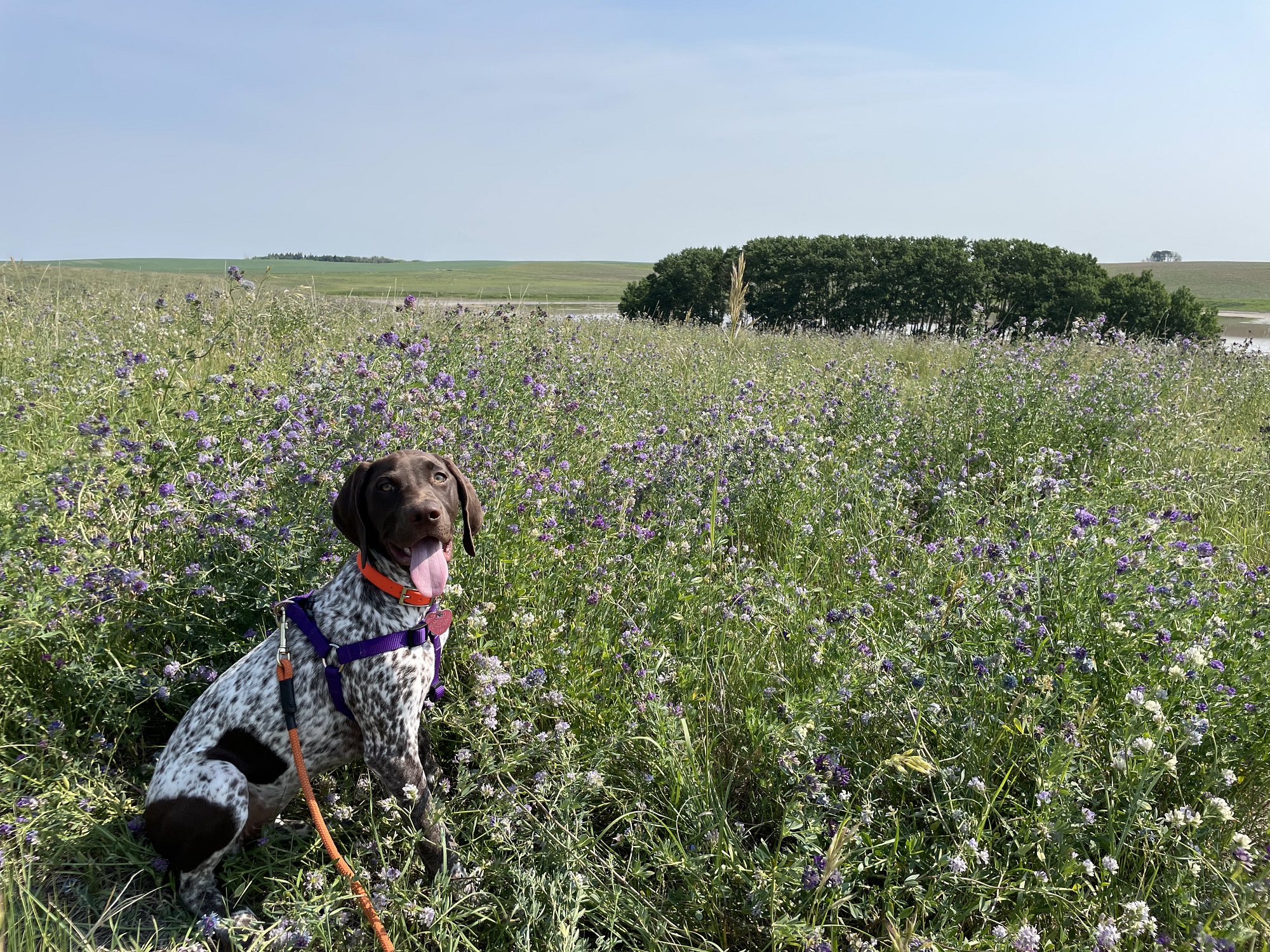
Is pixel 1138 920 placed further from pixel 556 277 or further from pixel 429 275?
pixel 556 277

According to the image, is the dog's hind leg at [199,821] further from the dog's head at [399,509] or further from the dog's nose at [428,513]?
the dog's nose at [428,513]

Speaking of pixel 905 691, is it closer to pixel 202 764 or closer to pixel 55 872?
pixel 202 764

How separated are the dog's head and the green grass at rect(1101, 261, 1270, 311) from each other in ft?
193

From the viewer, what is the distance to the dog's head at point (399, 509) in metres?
2.54

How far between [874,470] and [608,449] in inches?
76.6

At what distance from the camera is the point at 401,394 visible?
3.94 meters

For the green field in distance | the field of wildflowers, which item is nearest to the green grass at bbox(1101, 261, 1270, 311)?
the green field in distance

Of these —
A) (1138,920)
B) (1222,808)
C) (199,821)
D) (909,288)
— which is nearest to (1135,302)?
(909,288)

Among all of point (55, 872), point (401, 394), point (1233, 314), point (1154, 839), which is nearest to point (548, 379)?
point (401, 394)

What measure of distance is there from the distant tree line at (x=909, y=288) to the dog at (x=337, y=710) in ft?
61.4

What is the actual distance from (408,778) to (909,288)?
25.3 m

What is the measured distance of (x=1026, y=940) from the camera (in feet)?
5.87

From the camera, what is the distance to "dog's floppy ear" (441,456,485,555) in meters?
2.88

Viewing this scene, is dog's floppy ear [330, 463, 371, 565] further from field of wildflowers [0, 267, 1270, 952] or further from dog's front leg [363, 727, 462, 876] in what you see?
dog's front leg [363, 727, 462, 876]
